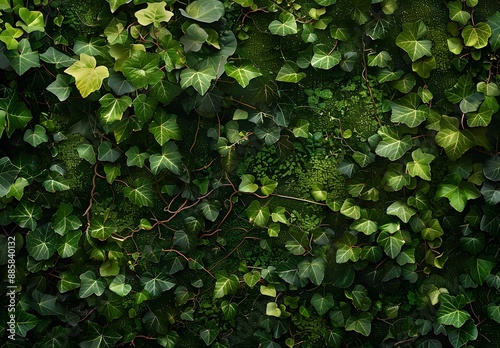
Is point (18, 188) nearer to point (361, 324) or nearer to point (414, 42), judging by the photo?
point (361, 324)

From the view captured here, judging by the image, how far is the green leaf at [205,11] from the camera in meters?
2.45

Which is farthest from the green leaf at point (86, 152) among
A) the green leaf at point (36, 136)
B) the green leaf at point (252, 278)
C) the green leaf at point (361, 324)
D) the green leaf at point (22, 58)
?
the green leaf at point (361, 324)

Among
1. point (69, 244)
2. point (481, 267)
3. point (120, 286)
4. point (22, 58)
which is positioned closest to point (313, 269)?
point (481, 267)

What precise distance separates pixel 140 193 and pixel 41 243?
0.52 metres

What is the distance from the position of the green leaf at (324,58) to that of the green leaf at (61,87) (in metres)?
1.07

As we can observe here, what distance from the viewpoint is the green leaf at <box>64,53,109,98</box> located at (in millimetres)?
2438

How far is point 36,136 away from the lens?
2.59 meters

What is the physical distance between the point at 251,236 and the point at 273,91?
2.27ft

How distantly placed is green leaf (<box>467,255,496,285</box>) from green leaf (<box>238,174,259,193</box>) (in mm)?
1083

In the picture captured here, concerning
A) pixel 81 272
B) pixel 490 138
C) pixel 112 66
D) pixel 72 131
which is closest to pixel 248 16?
pixel 112 66

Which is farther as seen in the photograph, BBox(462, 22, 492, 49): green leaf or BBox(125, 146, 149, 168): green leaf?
BBox(125, 146, 149, 168): green leaf

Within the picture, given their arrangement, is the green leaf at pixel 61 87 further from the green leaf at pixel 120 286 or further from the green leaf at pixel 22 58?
the green leaf at pixel 120 286

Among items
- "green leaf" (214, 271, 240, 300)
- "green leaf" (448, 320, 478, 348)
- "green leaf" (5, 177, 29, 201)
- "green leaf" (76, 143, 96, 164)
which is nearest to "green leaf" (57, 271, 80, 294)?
"green leaf" (5, 177, 29, 201)

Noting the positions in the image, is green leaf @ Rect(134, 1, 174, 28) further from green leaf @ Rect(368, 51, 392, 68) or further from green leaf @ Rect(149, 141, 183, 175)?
green leaf @ Rect(368, 51, 392, 68)
